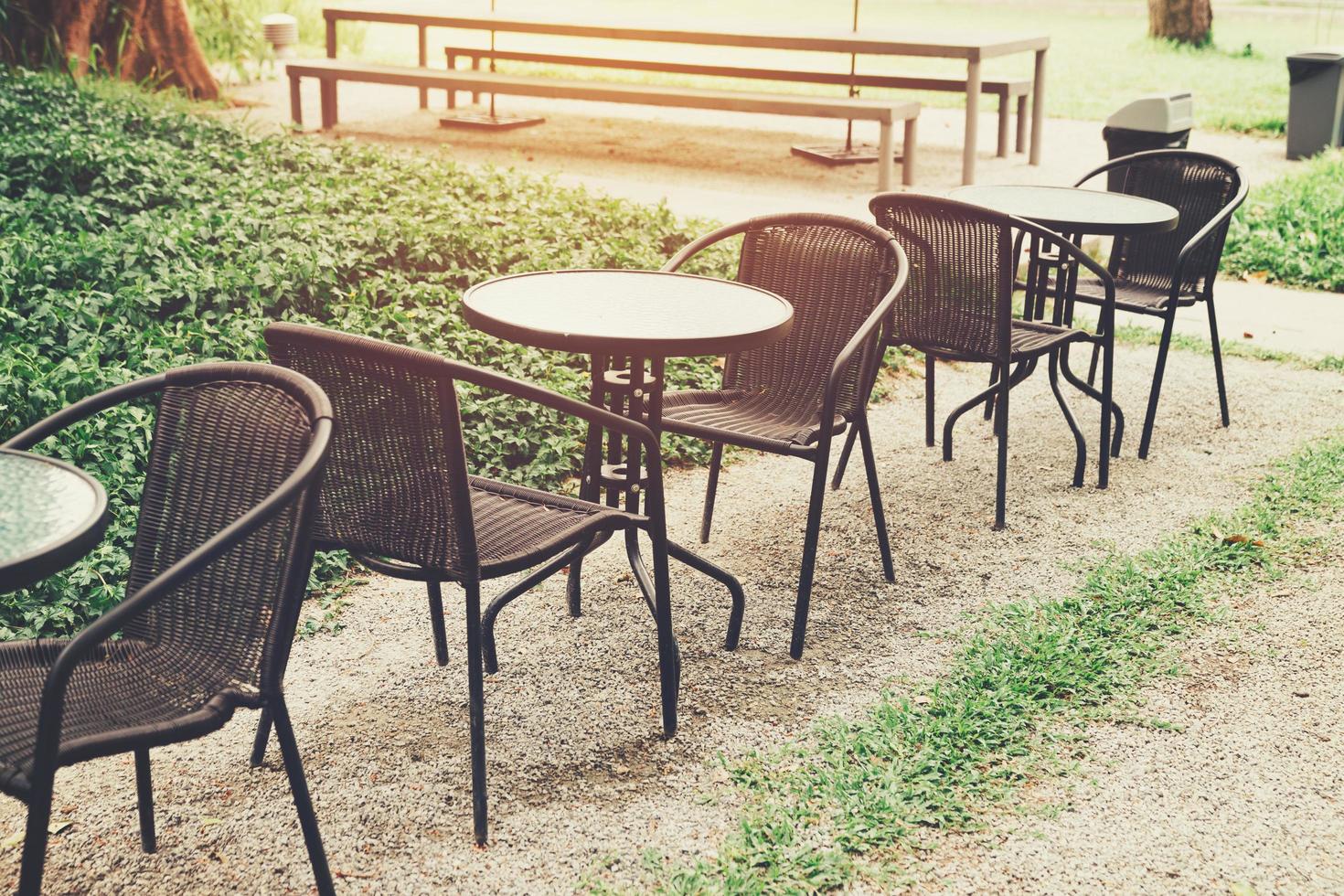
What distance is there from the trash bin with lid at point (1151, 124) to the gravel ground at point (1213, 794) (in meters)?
4.70

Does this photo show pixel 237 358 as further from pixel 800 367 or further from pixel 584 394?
pixel 800 367

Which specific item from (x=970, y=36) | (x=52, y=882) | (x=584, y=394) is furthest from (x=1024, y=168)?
(x=52, y=882)

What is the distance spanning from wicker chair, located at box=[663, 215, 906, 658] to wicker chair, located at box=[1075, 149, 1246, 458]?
1671mm

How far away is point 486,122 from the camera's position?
37.2ft

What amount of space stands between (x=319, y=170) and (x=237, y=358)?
325 centimetres

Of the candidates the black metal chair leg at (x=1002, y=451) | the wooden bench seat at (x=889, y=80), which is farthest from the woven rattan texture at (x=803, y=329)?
the wooden bench seat at (x=889, y=80)

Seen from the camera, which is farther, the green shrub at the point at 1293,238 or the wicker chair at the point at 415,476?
the green shrub at the point at 1293,238

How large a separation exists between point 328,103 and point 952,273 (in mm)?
7824

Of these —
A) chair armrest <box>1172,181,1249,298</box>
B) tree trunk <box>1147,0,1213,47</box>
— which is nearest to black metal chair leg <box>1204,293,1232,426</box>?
chair armrest <box>1172,181,1249,298</box>

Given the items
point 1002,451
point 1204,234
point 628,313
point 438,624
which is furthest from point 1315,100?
point 438,624

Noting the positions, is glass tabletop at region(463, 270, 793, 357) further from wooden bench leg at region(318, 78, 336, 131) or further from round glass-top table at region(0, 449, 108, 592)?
wooden bench leg at region(318, 78, 336, 131)

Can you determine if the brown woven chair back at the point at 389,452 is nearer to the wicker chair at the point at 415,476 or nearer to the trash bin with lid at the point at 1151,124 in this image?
the wicker chair at the point at 415,476

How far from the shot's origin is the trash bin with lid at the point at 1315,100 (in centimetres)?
1123

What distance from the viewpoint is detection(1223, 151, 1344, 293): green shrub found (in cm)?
789
